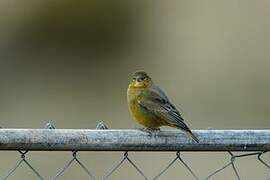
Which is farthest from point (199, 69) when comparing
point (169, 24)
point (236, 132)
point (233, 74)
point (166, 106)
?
point (236, 132)

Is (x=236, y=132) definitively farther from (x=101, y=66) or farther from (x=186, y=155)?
(x=101, y=66)

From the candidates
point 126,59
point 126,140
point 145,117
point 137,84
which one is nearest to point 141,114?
point 145,117

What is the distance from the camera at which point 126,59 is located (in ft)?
30.1

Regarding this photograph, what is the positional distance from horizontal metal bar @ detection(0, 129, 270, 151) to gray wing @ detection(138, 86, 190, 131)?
56 centimetres

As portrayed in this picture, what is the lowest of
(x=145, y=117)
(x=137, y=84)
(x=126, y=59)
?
(x=145, y=117)

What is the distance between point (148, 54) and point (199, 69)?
605 millimetres

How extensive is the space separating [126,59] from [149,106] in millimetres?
4647

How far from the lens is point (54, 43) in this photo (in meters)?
9.64

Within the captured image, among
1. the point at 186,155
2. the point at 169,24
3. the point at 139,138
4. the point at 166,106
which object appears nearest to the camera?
the point at 139,138

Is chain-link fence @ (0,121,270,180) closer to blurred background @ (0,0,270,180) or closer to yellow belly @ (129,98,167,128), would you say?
yellow belly @ (129,98,167,128)

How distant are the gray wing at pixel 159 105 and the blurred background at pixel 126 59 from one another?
3009 millimetres

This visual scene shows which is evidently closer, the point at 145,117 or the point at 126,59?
the point at 145,117

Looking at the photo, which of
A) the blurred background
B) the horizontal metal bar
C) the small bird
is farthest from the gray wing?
the blurred background

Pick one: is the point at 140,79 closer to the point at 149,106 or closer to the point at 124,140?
the point at 149,106
